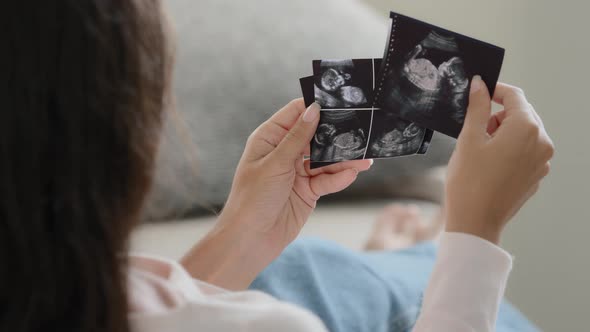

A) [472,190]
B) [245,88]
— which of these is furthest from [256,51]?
[472,190]

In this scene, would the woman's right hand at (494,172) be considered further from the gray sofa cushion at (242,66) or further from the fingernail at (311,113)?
the gray sofa cushion at (242,66)

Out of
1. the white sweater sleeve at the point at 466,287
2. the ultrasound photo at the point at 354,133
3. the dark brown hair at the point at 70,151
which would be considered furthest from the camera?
the ultrasound photo at the point at 354,133

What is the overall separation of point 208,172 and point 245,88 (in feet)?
0.69

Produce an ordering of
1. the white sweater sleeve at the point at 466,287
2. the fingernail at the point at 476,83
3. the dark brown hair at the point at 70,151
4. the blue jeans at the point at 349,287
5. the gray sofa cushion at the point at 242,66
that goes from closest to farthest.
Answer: the dark brown hair at the point at 70,151, the white sweater sleeve at the point at 466,287, the fingernail at the point at 476,83, the blue jeans at the point at 349,287, the gray sofa cushion at the point at 242,66

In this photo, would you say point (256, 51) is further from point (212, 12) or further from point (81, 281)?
point (81, 281)

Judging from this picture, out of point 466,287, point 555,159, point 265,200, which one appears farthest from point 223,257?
point 555,159

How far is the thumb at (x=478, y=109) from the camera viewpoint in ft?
2.76

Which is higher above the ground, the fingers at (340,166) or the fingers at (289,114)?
the fingers at (289,114)

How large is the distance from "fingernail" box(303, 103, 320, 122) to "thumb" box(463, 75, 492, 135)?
20 centimetres

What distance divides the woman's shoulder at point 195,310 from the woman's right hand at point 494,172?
10.1 inches

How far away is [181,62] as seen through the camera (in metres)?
1.71

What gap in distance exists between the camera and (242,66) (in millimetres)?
1740

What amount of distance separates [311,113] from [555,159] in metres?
1.07

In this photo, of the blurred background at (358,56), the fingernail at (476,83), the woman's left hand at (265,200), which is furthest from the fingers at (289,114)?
the blurred background at (358,56)
